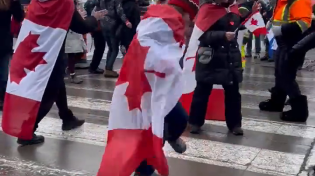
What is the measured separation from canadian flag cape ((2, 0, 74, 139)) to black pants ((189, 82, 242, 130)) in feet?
5.71

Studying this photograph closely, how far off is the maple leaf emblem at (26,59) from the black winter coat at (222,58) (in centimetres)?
180

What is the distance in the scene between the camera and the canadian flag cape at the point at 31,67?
5.39m

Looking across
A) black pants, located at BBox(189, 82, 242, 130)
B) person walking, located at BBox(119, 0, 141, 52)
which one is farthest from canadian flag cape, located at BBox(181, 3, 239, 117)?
person walking, located at BBox(119, 0, 141, 52)

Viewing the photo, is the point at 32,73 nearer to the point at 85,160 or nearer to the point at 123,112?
the point at 85,160

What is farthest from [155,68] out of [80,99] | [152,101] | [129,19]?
[129,19]

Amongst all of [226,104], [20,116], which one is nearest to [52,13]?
[20,116]

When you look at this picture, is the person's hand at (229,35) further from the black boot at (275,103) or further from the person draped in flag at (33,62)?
the black boot at (275,103)

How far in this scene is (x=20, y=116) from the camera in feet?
17.7

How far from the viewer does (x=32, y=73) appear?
17.8 feet

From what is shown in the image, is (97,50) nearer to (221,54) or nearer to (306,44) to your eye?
(221,54)

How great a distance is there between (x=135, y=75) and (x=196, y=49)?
236 cm

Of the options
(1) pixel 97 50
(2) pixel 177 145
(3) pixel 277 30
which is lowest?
(1) pixel 97 50

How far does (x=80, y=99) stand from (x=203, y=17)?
3.34 m

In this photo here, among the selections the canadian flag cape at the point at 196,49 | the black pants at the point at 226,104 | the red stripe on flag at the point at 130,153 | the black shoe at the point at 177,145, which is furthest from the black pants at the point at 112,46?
the red stripe on flag at the point at 130,153
